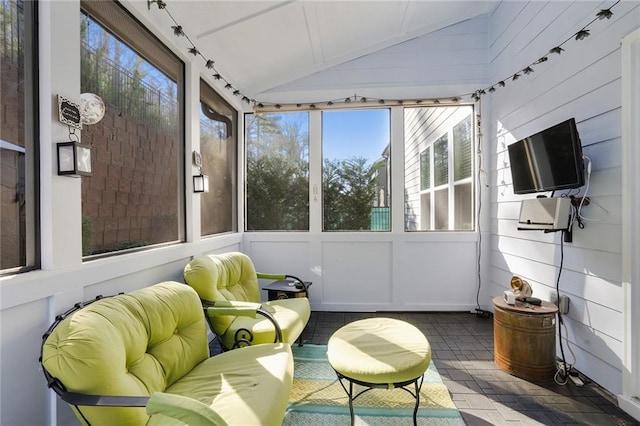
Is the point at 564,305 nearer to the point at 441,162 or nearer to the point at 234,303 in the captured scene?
the point at 441,162

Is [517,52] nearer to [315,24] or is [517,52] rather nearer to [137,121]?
[315,24]

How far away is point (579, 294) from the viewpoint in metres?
2.23

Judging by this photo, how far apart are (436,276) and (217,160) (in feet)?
10.0

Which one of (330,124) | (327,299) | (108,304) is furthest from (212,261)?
(330,124)

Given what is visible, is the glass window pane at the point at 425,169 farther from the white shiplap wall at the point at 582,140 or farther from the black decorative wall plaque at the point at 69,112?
the black decorative wall plaque at the point at 69,112

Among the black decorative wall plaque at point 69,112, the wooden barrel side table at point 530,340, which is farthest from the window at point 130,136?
the wooden barrel side table at point 530,340

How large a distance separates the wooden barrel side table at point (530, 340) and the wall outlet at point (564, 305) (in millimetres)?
129

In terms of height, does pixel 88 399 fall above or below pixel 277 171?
below

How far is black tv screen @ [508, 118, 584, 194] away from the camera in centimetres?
206

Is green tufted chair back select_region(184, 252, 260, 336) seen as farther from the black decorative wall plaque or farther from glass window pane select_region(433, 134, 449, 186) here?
glass window pane select_region(433, 134, 449, 186)

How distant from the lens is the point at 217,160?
329 centimetres

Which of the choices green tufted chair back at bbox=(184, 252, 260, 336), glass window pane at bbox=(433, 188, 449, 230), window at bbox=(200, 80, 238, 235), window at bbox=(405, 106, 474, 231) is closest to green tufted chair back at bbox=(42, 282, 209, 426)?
green tufted chair back at bbox=(184, 252, 260, 336)

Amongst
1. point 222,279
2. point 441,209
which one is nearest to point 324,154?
point 441,209

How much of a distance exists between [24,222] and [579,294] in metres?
3.56
